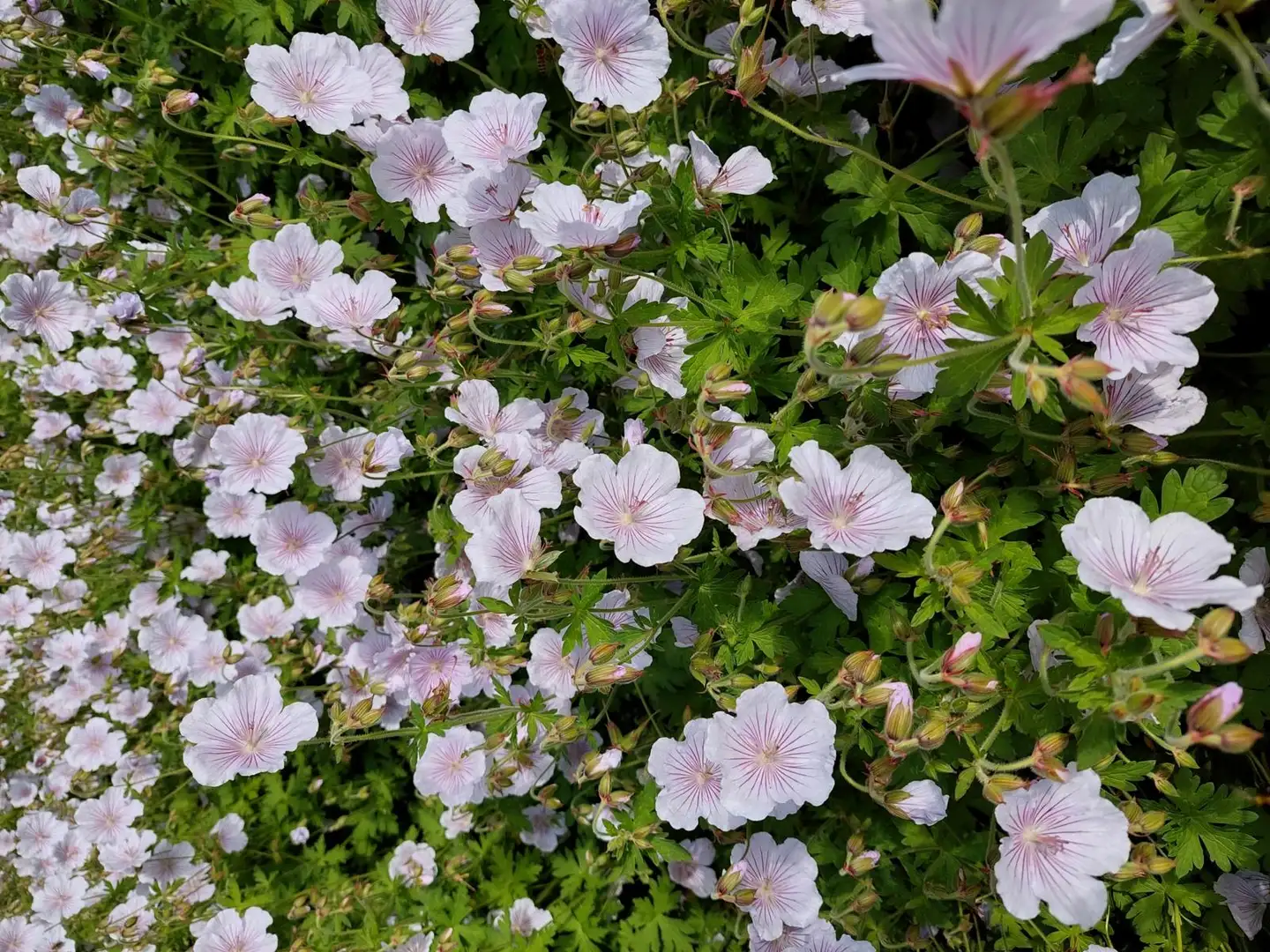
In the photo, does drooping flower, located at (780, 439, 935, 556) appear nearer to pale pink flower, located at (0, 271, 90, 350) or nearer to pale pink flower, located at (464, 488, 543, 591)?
pale pink flower, located at (464, 488, 543, 591)

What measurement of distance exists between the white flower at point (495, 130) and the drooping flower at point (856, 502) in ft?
3.47

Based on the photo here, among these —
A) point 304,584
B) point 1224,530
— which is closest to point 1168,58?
point 1224,530

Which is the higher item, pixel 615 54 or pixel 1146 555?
pixel 615 54

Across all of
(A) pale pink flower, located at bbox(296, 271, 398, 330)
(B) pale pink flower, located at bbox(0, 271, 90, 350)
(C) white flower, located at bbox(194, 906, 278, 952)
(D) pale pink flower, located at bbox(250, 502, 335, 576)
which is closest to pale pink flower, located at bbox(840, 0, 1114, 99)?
(A) pale pink flower, located at bbox(296, 271, 398, 330)

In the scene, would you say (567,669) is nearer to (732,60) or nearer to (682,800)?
(682,800)

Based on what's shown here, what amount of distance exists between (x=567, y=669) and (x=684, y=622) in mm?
351

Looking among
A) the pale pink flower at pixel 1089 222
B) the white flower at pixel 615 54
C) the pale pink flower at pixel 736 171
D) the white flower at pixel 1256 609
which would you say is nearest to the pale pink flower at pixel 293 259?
the white flower at pixel 615 54

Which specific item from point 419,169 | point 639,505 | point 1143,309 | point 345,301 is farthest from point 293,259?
point 1143,309

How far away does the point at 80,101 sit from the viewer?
2900mm

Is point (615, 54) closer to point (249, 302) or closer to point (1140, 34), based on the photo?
point (1140, 34)

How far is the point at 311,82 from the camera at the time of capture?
6.83 feet

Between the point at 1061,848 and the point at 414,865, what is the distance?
7.11ft

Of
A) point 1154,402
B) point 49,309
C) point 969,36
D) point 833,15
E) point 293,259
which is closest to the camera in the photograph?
point 969,36

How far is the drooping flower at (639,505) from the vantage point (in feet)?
5.82
